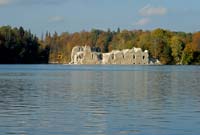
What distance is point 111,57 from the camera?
165000 millimetres

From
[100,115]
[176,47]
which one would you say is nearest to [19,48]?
[176,47]

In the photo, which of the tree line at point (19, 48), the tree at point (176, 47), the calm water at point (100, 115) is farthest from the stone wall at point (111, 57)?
the calm water at point (100, 115)

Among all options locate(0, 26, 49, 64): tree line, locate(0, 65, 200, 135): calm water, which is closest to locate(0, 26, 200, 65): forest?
locate(0, 26, 49, 64): tree line

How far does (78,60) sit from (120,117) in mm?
153984

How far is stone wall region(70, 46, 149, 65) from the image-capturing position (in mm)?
154900

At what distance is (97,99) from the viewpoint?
2816 centimetres

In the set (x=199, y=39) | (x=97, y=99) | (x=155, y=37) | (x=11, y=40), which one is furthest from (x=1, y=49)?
(x=97, y=99)

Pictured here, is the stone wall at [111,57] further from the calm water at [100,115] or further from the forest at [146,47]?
the calm water at [100,115]

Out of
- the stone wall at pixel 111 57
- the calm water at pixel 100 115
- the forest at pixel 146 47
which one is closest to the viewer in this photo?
the calm water at pixel 100 115

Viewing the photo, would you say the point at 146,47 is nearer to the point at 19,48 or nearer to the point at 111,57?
the point at 111,57

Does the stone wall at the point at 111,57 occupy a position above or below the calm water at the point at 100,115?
above

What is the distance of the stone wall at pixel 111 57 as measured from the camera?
508ft

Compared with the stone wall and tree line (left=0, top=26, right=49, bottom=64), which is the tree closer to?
the stone wall

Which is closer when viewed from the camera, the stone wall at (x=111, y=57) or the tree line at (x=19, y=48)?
the tree line at (x=19, y=48)
